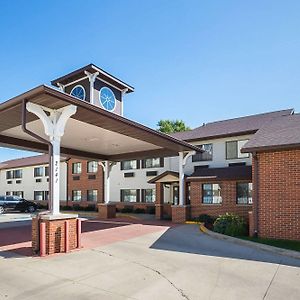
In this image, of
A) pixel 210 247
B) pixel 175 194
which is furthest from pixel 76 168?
pixel 210 247

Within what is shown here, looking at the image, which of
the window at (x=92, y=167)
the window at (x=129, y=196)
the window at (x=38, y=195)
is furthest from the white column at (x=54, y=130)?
the window at (x=38, y=195)

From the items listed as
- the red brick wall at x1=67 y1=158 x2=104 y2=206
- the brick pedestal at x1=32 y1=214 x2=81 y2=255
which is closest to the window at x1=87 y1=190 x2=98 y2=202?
the red brick wall at x1=67 y1=158 x2=104 y2=206

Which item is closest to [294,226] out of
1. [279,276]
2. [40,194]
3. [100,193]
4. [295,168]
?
[295,168]

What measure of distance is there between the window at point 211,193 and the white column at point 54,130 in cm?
1176

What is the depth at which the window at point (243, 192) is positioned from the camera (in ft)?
60.7

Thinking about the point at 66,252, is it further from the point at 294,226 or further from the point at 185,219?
the point at 185,219

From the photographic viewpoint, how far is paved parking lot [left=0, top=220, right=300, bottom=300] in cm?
639

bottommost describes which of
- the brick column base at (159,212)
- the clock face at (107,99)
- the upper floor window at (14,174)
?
the brick column base at (159,212)

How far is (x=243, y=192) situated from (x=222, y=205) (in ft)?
4.67

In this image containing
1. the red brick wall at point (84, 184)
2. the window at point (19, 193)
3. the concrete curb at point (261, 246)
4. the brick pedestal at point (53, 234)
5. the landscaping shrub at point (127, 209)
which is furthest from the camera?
the window at point (19, 193)

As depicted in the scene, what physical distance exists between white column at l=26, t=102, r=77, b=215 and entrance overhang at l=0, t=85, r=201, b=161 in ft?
0.58

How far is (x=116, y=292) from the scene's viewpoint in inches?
251

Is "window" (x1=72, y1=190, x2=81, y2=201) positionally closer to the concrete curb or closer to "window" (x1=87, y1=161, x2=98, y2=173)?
"window" (x1=87, y1=161, x2=98, y2=173)

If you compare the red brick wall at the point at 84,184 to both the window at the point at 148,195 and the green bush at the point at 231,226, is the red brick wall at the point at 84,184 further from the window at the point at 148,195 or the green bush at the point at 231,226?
the green bush at the point at 231,226
